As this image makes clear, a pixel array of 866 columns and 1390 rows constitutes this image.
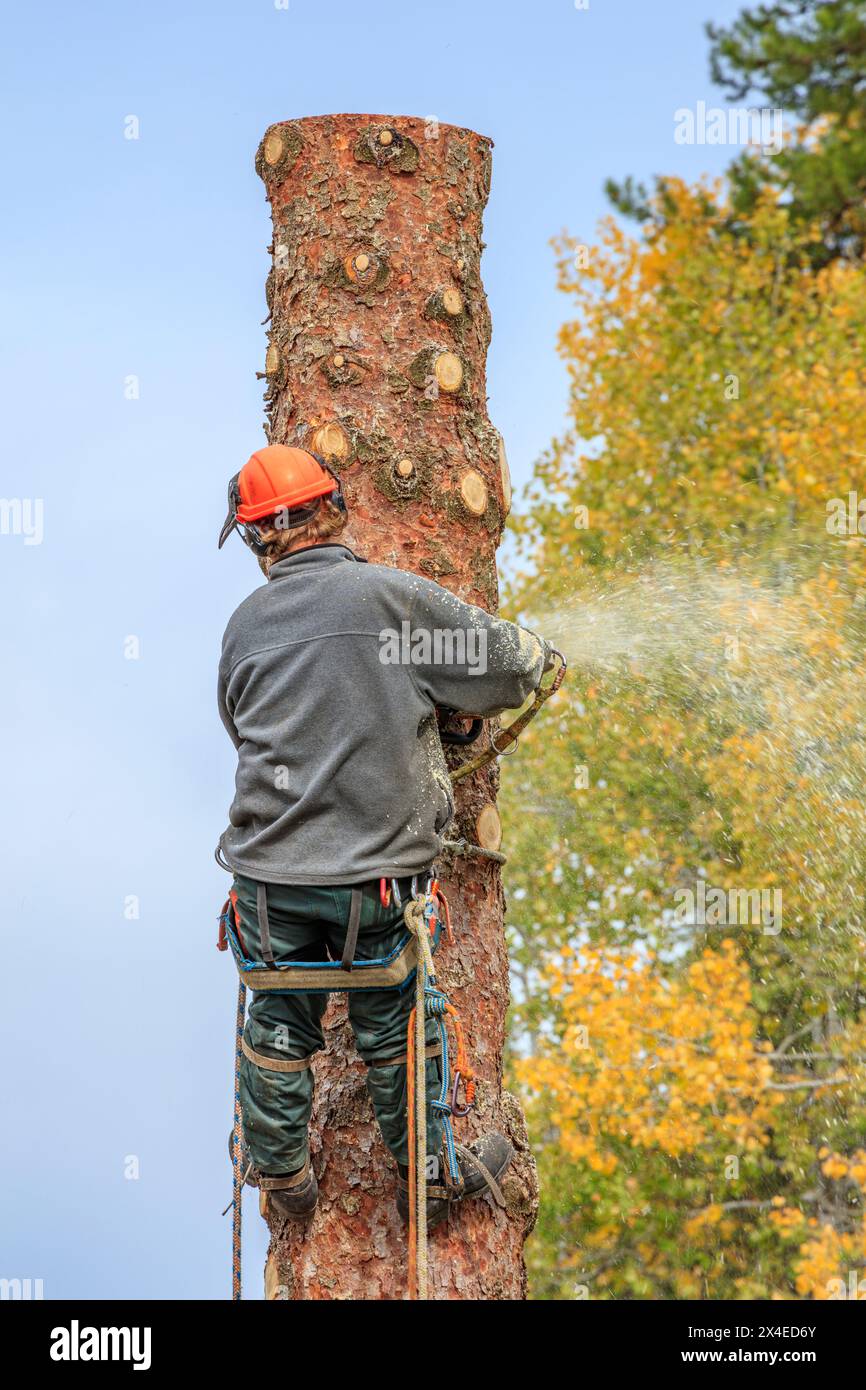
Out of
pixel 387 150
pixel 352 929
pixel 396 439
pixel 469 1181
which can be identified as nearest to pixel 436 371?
pixel 396 439

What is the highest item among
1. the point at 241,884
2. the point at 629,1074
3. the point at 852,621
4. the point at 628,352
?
the point at 628,352

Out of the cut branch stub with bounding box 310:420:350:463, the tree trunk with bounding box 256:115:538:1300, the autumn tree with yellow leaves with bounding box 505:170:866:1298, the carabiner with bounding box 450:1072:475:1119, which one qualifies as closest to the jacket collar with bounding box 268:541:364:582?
the tree trunk with bounding box 256:115:538:1300

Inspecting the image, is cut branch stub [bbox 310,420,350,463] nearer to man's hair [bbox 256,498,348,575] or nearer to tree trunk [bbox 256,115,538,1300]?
tree trunk [bbox 256,115,538,1300]

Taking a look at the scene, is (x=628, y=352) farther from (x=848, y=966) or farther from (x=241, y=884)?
(x=241, y=884)

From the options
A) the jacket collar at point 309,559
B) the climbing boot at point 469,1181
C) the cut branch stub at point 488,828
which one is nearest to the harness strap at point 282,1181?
the climbing boot at point 469,1181

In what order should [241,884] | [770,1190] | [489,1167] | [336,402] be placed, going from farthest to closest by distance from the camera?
1. [770,1190]
2. [336,402]
3. [489,1167]
4. [241,884]

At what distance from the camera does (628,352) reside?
45.8 feet

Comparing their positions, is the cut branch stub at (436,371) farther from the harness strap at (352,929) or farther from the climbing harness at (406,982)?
the harness strap at (352,929)

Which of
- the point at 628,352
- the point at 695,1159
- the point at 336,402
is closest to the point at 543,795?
the point at 695,1159

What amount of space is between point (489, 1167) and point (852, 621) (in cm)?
605

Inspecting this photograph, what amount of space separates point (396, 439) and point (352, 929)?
61.1 inches

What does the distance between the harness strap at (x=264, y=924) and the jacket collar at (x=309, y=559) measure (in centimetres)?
79

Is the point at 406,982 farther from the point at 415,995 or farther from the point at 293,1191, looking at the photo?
the point at 293,1191

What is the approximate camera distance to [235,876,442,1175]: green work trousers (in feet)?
11.8
